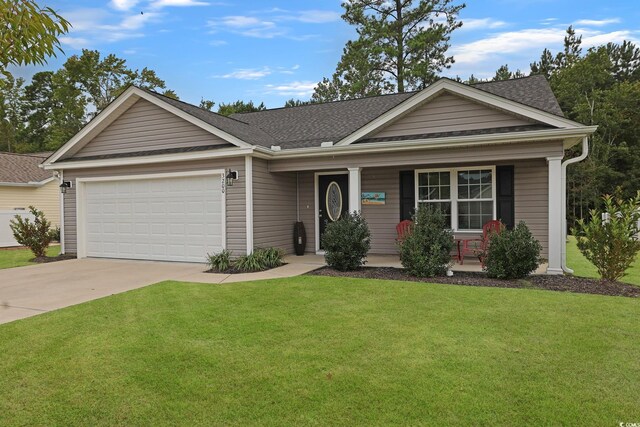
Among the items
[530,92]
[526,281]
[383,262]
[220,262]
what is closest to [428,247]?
[526,281]

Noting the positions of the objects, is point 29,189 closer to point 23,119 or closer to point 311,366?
point 311,366

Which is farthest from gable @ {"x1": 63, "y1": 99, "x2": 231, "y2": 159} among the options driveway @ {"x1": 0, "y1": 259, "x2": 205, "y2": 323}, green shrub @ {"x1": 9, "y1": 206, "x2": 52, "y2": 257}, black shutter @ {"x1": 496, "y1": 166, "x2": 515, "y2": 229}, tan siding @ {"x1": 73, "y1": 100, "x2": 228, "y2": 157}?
black shutter @ {"x1": 496, "y1": 166, "x2": 515, "y2": 229}

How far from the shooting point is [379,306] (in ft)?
18.2

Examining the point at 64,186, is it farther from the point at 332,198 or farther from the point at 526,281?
the point at 526,281

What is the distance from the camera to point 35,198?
18.6m

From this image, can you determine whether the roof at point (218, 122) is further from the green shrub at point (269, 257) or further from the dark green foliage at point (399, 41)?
the dark green foliage at point (399, 41)

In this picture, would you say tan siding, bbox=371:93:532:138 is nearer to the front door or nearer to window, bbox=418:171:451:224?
window, bbox=418:171:451:224

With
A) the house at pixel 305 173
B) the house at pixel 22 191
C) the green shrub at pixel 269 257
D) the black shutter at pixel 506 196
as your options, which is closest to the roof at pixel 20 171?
the house at pixel 22 191

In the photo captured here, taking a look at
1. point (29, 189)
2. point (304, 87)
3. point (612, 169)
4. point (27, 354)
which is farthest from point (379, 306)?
point (304, 87)

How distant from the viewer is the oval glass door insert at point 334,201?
447 inches

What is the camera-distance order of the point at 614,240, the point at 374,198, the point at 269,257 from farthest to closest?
the point at 374,198
the point at 269,257
the point at 614,240

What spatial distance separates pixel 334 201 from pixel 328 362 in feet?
26.1

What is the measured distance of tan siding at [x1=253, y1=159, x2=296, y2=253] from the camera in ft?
32.2

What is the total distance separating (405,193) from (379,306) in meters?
5.60
